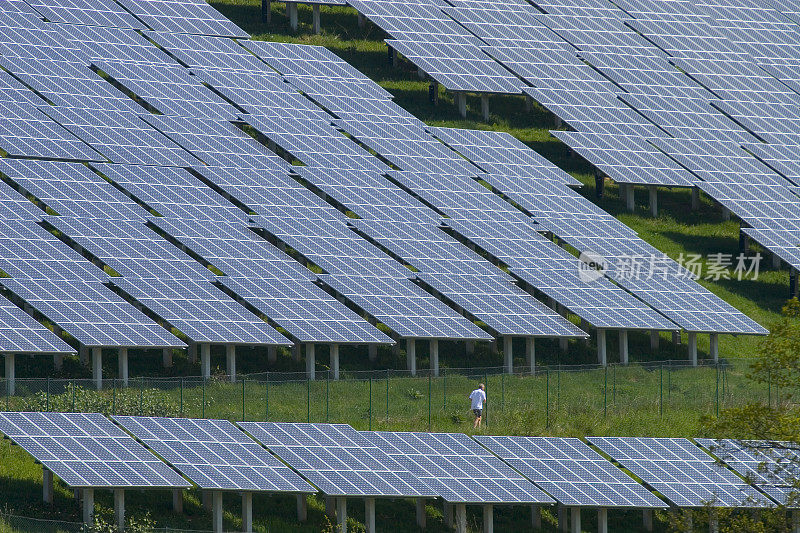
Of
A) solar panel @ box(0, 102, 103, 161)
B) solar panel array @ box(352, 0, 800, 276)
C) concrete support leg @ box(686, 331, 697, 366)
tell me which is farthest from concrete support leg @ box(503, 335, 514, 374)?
solar panel @ box(0, 102, 103, 161)

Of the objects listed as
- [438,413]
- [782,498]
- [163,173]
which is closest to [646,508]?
[782,498]

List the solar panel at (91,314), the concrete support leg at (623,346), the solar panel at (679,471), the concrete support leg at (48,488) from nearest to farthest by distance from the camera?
the concrete support leg at (48,488) → the solar panel at (679,471) → the solar panel at (91,314) → the concrete support leg at (623,346)

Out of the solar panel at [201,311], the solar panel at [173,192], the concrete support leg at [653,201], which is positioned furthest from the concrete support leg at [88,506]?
the concrete support leg at [653,201]

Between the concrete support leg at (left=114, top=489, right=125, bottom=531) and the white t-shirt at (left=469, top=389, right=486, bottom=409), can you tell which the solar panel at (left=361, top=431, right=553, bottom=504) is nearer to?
the white t-shirt at (left=469, top=389, right=486, bottom=409)

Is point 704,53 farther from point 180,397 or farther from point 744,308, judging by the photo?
point 180,397

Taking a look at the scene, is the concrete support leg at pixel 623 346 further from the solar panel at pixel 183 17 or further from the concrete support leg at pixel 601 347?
the solar panel at pixel 183 17
